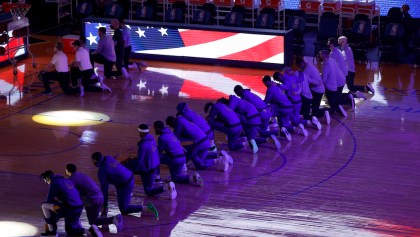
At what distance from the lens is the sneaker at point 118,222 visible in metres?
15.3

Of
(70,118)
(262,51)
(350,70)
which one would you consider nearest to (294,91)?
(350,70)

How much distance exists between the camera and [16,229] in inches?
604

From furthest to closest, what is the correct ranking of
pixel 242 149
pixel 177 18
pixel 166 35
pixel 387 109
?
pixel 177 18 < pixel 166 35 < pixel 387 109 < pixel 242 149

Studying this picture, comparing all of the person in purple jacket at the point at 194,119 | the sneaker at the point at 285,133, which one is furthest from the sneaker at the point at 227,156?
the sneaker at the point at 285,133

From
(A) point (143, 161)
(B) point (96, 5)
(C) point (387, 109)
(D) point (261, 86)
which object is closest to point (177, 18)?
(B) point (96, 5)

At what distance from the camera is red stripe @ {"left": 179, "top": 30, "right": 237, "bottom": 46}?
28.0 m

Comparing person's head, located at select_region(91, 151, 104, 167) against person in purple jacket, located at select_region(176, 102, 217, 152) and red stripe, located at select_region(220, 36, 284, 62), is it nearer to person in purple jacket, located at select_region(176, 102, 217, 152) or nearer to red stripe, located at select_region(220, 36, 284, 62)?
person in purple jacket, located at select_region(176, 102, 217, 152)

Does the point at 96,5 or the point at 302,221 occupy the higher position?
the point at 96,5

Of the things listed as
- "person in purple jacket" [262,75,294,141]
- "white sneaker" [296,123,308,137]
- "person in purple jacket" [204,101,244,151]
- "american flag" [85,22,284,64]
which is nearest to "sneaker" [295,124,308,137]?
"white sneaker" [296,123,308,137]

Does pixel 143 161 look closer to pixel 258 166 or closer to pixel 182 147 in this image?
pixel 182 147

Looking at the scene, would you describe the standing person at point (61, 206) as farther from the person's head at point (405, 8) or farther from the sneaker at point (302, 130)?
the person's head at point (405, 8)

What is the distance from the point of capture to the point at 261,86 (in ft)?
84.7

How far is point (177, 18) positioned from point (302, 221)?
16.5 m

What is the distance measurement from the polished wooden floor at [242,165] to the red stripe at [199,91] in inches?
2.0
